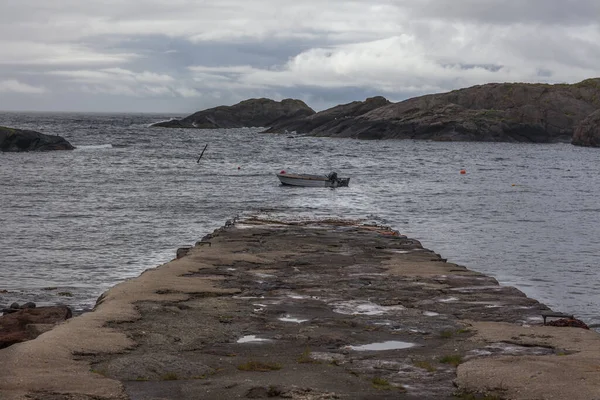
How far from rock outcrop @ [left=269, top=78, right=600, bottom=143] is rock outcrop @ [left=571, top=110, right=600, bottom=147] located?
9918mm

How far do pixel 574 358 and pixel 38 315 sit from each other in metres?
9.72

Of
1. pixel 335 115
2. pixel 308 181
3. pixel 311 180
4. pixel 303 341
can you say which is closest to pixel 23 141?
pixel 308 181

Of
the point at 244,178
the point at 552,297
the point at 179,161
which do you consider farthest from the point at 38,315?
the point at 179,161

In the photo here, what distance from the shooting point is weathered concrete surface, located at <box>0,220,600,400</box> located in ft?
35.8

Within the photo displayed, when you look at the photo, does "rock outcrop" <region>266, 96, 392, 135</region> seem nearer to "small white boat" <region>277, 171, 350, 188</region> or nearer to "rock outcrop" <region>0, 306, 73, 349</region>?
"small white boat" <region>277, 171, 350, 188</region>

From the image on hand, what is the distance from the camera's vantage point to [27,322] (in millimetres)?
15734

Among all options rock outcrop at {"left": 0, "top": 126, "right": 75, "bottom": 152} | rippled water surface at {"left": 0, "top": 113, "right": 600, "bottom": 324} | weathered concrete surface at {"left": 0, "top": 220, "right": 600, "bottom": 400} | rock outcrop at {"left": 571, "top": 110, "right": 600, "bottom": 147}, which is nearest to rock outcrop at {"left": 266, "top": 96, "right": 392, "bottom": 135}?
rock outcrop at {"left": 571, "top": 110, "right": 600, "bottom": 147}

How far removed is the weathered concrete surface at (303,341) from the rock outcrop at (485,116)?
126458 millimetres

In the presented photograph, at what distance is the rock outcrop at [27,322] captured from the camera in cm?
1393

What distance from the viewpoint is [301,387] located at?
35.4 feet

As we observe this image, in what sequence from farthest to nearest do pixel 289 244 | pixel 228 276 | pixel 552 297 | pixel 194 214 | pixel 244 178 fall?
pixel 244 178, pixel 194 214, pixel 289 244, pixel 552 297, pixel 228 276

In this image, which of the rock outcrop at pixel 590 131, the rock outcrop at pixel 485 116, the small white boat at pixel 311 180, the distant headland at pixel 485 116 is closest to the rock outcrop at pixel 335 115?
the distant headland at pixel 485 116

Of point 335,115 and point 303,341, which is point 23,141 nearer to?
point 335,115

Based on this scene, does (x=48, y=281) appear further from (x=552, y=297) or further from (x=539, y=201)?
(x=539, y=201)
